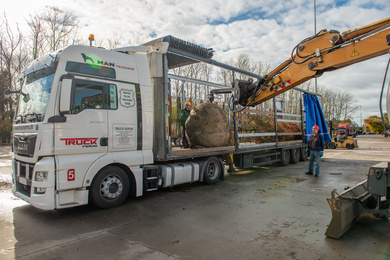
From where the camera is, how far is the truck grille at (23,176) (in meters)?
4.93

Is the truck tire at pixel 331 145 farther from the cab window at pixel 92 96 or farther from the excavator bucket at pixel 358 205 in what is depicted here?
the cab window at pixel 92 96

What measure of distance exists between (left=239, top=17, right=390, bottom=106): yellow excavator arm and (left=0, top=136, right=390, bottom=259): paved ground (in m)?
2.82

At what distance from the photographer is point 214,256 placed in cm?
342

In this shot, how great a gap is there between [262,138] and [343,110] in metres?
70.6

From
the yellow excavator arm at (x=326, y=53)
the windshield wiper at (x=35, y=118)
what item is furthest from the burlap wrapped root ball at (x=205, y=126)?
the windshield wiper at (x=35, y=118)

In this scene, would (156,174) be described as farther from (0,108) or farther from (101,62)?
(0,108)

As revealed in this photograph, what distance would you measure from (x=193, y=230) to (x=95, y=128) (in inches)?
107

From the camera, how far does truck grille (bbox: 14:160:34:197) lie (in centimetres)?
493

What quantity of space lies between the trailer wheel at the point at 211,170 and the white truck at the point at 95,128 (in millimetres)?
735

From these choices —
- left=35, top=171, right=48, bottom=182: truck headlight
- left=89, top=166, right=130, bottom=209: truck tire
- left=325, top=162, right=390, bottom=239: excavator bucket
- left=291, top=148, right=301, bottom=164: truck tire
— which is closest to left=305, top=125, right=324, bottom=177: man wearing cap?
left=291, top=148, right=301, bottom=164: truck tire

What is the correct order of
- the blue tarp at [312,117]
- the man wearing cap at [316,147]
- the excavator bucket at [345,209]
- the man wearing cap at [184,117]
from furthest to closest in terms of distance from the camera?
the blue tarp at [312,117] → the man wearing cap at [316,147] → the man wearing cap at [184,117] → the excavator bucket at [345,209]

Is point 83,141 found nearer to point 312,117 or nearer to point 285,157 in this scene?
point 285,157

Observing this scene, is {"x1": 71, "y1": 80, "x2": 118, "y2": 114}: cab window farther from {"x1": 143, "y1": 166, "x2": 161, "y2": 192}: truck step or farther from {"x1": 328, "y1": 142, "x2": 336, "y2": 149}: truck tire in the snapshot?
{"x1": 328, "y1": 142, "x2": 336, "y2": 149}: truck tire

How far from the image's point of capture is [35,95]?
5293 mm
